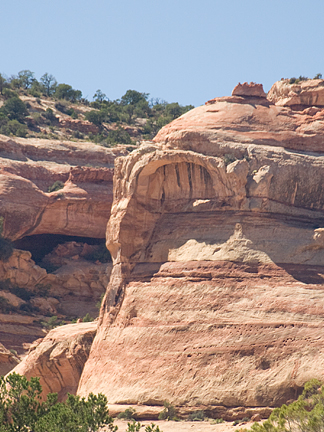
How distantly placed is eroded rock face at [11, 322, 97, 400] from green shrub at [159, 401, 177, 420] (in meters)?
7.40

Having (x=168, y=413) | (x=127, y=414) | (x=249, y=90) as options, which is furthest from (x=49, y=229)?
(x=168, y=413)

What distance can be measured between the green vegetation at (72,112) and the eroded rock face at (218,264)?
3101 centimetres

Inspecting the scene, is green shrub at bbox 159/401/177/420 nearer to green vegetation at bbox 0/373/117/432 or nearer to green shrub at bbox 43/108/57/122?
green vegetation at bbox 0/373/117/432

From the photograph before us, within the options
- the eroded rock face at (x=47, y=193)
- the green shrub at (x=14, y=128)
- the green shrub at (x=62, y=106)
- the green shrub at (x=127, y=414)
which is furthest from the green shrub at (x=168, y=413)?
the green shrub at (x=62, y=106)

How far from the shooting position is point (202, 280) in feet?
129

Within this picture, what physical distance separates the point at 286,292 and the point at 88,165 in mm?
33175

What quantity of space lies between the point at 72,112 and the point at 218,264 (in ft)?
166

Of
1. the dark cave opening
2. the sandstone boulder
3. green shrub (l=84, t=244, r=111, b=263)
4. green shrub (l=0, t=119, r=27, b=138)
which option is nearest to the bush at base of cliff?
the sandstone boulder

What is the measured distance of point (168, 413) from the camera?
118 feet

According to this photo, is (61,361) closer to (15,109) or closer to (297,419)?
(297,419)

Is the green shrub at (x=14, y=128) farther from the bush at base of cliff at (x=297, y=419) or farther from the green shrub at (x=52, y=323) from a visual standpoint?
the bush at base of cliff at (x=297, y=419)

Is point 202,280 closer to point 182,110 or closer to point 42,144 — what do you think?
point 42,144

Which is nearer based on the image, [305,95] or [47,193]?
[305,95]

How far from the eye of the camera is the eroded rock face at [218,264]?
36500 mm
